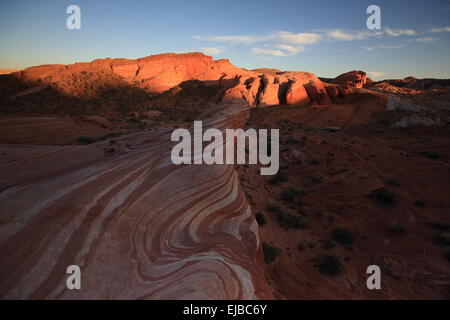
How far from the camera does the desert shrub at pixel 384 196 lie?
910 centimetres

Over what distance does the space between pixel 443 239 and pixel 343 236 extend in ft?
9.40

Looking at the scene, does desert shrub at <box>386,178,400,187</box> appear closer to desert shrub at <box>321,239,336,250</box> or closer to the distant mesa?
desert shrub at <box>321,239,336,250</box>

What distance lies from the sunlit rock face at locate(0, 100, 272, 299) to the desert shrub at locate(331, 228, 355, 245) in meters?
3.58

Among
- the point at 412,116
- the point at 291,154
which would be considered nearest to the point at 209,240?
the point at 291,154

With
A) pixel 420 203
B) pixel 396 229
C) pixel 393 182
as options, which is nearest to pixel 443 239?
pixel 396 229

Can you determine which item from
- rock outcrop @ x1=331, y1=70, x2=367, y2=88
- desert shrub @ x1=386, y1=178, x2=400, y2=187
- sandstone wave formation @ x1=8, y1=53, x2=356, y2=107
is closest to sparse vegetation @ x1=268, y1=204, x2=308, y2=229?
desert shrub @ x1=386, y1=178, x2=400, y2=187

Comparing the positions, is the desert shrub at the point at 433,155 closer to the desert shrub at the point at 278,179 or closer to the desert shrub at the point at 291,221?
the desert shrub at the point at 278,179

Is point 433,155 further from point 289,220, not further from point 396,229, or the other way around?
point 289,220

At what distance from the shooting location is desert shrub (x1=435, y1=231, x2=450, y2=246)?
7112mm

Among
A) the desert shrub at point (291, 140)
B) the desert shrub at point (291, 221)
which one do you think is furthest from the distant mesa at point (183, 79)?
the desert shrub at point (291, 221)

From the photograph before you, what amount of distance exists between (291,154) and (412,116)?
20.1m

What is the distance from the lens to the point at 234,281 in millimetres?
3227
